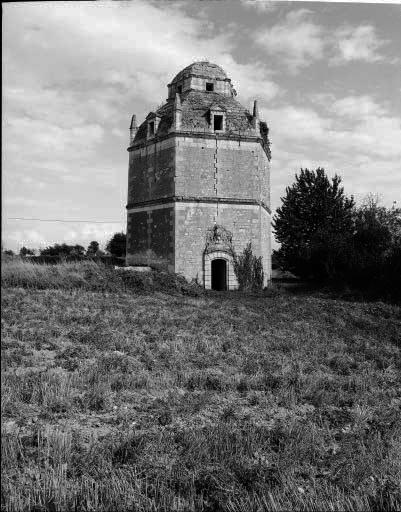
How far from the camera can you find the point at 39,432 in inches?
193

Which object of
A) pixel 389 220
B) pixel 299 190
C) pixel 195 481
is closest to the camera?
pixel 195 481

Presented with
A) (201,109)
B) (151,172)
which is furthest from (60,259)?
(201,109)

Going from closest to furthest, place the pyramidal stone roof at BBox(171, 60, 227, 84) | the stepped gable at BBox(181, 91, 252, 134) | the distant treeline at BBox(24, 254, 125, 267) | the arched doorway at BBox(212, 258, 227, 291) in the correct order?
the distant treeline at BBox(24, 254, 125, 267) → the stepped gable at BBox(181, 91, 252, 134) → the arched doorway at BBox(212, 258, 227, 291) → the pyramidal stone roof at BBox(171, 60, 227, 84)

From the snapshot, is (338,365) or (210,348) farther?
(210,348)

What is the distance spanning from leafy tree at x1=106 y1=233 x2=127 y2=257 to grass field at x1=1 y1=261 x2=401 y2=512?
32532mm

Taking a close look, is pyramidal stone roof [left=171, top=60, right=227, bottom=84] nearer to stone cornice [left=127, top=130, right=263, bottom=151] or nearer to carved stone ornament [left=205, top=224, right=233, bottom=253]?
stone cornice [left=127, top=130, right=263, bottom=151]

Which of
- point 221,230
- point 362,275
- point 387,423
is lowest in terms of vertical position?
point 387,423

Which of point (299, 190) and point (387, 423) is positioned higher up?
point (299, 190)

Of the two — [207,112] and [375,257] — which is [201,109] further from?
[375,257]

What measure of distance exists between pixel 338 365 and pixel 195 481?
19.5 feet

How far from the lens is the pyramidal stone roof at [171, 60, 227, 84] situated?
2481 centimetres

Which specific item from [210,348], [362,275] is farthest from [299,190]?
[210,348]

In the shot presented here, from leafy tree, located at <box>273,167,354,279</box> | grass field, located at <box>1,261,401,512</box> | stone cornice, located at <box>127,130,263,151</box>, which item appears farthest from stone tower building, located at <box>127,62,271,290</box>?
grass field, located at <box>1,261,401,512</box>

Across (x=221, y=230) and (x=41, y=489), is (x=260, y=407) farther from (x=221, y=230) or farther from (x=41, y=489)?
(x=221, y=230)
